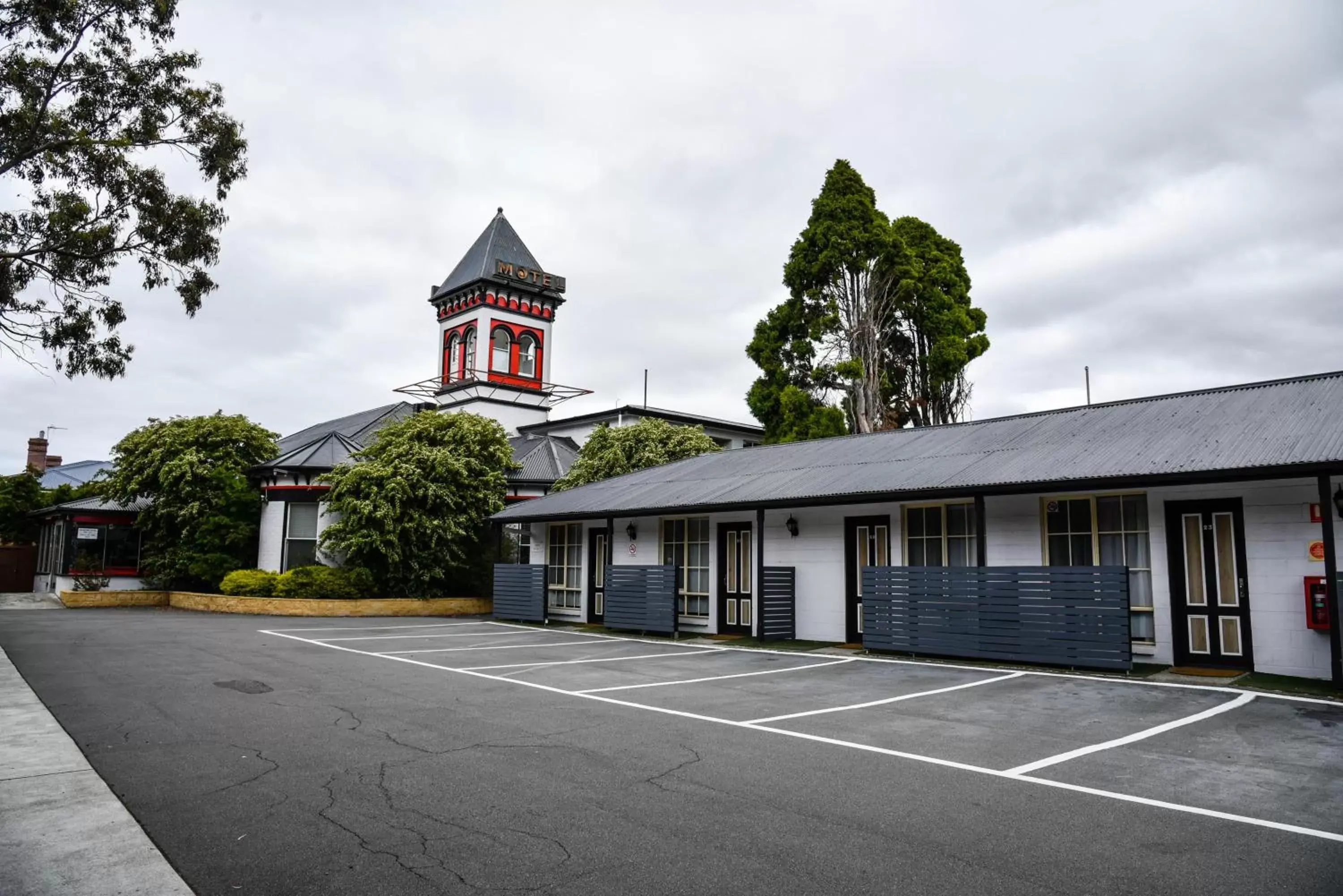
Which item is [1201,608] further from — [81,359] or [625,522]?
[81,359]

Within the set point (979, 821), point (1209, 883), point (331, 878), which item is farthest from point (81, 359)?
point (1209, 883)

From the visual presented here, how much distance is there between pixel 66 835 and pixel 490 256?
40.6 meters

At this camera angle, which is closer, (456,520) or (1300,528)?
(1300,528)

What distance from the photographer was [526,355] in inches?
1724

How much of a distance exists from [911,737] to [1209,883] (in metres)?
3.37

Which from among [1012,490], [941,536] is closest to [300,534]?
[941,536]

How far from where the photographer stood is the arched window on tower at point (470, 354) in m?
42.8

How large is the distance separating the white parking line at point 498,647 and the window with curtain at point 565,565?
16.0 feet

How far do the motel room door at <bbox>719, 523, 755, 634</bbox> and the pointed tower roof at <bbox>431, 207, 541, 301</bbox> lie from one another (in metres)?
27.9

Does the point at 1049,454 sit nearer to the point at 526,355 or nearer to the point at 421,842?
the point at 421,842

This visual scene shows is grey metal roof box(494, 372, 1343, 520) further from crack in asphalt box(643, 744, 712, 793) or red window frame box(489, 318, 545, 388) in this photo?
red window frame box(489, 318, 545, 388)

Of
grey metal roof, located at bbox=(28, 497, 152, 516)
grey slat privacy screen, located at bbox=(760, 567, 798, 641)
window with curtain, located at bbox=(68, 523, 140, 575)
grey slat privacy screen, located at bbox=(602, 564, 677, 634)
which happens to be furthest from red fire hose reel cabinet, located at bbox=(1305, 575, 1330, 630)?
window with curtain, located at bbox=(68, 523, 140, 575)

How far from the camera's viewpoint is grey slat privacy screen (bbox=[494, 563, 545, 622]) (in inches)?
829

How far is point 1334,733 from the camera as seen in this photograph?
24.3 ft
